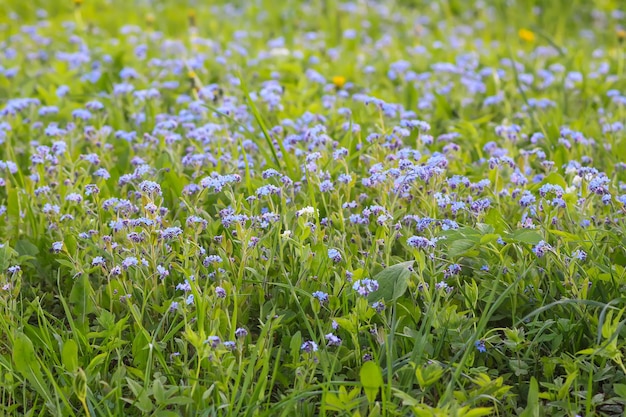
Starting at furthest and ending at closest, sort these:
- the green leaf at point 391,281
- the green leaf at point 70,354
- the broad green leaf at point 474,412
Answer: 1. the green leaf at point 391,281
2. the green leaf at point 70,354
3. the broad green leaf at point 474,412

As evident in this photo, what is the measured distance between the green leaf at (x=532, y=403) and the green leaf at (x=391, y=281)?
1.63 ft

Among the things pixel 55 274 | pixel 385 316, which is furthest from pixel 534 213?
pixel 55 274

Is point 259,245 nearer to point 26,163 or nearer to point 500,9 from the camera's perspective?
point 26,163

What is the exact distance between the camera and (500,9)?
24.2ft

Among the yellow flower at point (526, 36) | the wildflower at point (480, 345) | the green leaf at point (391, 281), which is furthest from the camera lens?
the yellow flower at point (526, 36)

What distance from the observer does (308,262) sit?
2600mm

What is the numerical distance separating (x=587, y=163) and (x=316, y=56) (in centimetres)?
247

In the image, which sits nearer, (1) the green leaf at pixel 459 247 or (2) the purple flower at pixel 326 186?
(1) the green leaf at pixel 459 247

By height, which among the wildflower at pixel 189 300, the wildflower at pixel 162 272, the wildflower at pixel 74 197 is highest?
the wildflower at pixel 74 197

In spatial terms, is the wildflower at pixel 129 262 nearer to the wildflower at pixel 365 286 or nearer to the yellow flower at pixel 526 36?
the wildflower at pixel 365 286

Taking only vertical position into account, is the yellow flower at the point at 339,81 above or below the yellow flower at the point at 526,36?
above

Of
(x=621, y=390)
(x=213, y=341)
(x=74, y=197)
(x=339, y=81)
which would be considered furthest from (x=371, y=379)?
(x=339, y=81)

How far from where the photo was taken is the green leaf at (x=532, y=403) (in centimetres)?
212

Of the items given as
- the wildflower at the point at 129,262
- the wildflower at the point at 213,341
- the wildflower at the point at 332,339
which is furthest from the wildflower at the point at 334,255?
the wildflower at the point at 129,262
